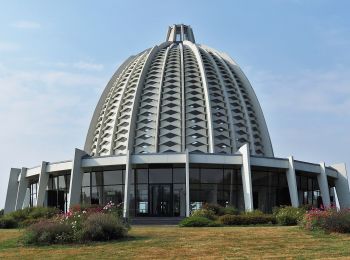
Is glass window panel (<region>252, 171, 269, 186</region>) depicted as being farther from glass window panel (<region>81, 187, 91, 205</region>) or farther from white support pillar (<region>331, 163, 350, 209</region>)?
glass window panel (<region>81, 187, 91, 205</region>)

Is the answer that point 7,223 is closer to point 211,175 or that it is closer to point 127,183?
point 127,183

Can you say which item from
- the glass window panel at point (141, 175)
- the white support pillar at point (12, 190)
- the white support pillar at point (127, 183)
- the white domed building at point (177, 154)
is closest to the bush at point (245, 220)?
the white domed building at point (177, 154)

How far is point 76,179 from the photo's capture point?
137 ft

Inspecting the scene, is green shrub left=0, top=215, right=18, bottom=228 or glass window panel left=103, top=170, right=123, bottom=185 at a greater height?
glass window panel left=103, top=170, right=123, bottom=185

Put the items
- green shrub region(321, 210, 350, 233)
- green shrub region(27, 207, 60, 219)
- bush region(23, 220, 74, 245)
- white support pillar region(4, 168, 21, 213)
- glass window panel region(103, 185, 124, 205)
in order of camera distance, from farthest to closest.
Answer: white support pillar region(4, 168, 21, 213) → glass window panel region(103, 185, 124, 205) → green shrub region(27, 207, 60, 219) → green shrub region(321, 210, 350, 233) → bush region(23, 220, 74, 245)

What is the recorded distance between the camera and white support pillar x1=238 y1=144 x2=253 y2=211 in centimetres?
3928

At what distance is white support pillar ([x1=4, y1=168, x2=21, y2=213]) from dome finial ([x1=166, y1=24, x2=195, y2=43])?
1314 inches

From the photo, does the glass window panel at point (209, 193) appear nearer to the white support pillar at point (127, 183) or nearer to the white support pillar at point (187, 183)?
the white support pillar at point (187, 183)

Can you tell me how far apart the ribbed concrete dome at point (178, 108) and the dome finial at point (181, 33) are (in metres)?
8.47

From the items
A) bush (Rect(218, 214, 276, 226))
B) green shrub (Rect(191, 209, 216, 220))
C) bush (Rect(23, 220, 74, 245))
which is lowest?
bush (Rect(23, 220, 74, 245))

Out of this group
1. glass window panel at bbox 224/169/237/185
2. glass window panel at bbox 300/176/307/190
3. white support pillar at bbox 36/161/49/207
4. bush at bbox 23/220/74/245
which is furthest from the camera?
glass window panel at bbox 300/176/307/190

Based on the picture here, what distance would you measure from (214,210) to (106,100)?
3243 centimetres

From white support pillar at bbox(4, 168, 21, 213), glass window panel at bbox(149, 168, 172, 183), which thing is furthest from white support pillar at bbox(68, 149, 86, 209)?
white support pillar at bbox(4, 168, 21, 213)

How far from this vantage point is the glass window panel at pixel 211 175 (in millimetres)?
41781
